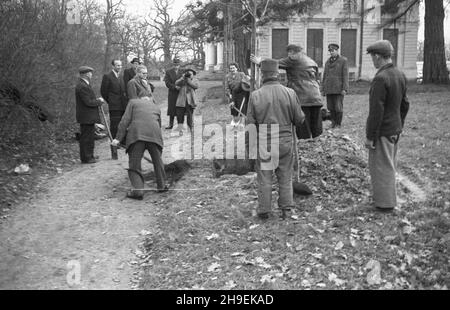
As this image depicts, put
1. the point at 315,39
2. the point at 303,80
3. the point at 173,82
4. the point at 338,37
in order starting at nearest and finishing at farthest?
the point at 303,80 < the point at 173,82 < the point at 338,37 < the point at 315,39

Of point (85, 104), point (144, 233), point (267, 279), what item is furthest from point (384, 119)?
point (85, 104)

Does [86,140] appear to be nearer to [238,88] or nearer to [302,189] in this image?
[238,88]

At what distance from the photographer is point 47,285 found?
17.4 feet

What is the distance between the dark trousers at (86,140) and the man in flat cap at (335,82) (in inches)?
204

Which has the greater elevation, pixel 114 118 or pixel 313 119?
pixel 313 119

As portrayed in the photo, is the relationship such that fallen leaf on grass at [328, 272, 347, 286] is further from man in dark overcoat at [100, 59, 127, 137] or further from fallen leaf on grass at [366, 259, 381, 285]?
man in dark overcoat at [100, 59, 127, 137]

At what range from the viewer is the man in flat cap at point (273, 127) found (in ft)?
21.5

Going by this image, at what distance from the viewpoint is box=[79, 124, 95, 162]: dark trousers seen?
1046cm

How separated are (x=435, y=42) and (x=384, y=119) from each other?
22.0 meters

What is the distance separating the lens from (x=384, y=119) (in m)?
6.31

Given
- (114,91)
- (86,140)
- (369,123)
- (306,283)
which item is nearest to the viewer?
(306,283)

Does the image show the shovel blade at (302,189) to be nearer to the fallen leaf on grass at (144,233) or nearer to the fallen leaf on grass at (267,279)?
the fallen leaf on grass at (144,233)
